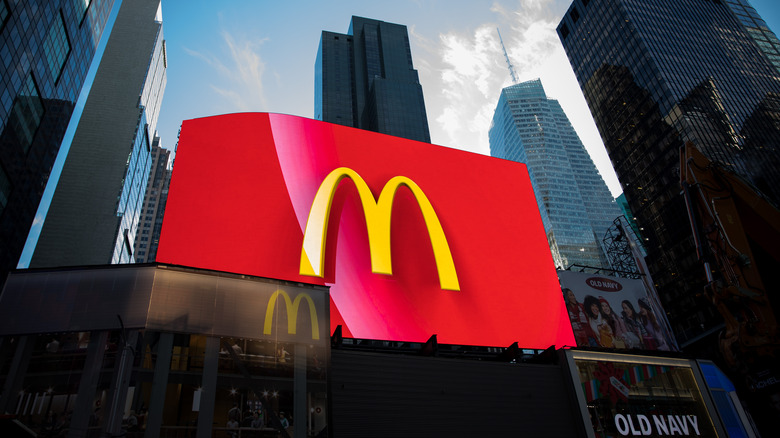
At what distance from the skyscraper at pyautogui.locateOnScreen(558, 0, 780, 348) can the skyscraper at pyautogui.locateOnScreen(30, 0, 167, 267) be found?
95.5m

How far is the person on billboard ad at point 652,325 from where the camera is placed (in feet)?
110

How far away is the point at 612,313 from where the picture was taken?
109 ft

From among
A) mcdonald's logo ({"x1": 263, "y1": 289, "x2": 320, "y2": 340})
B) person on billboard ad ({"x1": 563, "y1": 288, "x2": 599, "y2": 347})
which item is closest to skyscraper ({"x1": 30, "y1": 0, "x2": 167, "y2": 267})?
mcdonald's logo ({"x1": 263, "y1": 289, "x2": 320, "y2": 340})

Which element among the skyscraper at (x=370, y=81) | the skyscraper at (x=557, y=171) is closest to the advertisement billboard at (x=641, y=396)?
the skyscraper at (x=370, y=81)

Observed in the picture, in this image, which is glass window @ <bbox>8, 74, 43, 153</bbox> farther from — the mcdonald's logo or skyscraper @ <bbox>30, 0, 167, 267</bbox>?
the mcdonald's logo

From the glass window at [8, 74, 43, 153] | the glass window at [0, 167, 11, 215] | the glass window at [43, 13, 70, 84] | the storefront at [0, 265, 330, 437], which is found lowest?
the storefront at [0, 265, 330, 437]

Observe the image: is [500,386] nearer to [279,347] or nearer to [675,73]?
[279,347]

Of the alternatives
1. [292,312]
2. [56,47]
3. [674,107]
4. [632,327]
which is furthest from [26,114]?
[674,107]

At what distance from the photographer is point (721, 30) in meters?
99.0

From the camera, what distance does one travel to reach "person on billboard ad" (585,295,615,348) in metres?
31.9

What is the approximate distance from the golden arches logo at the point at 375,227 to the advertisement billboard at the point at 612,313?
1303 centimetres

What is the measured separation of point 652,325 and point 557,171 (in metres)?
135

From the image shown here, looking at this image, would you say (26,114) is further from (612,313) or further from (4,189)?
(612,313)

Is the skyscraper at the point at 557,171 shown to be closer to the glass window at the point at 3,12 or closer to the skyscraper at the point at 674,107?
the skyscraper at the point at 674,107
